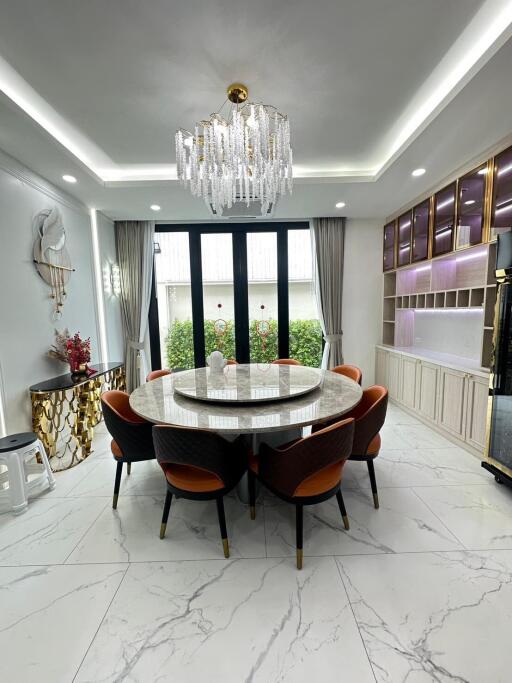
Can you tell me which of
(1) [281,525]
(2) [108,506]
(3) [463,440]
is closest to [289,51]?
(1) [281,525]

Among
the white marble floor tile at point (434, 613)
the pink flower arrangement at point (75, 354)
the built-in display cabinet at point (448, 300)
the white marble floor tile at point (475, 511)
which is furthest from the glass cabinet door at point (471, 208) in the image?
the pink flower arrangement at point (75, 354)

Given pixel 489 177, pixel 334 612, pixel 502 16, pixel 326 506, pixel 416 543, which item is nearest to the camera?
pixel 334 612

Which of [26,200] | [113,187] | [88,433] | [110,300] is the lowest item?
[88,433]

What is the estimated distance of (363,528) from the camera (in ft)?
5.85

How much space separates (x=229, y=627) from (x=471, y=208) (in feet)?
12.2

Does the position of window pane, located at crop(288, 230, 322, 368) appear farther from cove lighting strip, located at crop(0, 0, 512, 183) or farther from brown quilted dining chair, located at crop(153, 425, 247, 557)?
brown quilted dining chair, located at crop(153, 425, 247, 557)

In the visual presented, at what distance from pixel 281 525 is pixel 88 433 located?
2.18m

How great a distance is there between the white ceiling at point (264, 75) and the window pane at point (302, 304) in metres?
1.61

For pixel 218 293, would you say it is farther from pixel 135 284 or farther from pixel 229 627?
pixel 229 627

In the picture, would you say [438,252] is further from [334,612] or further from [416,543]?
[334,612]

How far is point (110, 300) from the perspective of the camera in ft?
13.6

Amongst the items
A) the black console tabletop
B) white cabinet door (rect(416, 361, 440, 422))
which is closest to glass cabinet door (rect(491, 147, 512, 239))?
white cabinet door (rect(416, 361, 440, 422))

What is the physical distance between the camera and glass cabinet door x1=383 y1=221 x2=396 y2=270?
4133 millimetres

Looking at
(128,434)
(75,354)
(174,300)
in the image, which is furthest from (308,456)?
(174,300)
